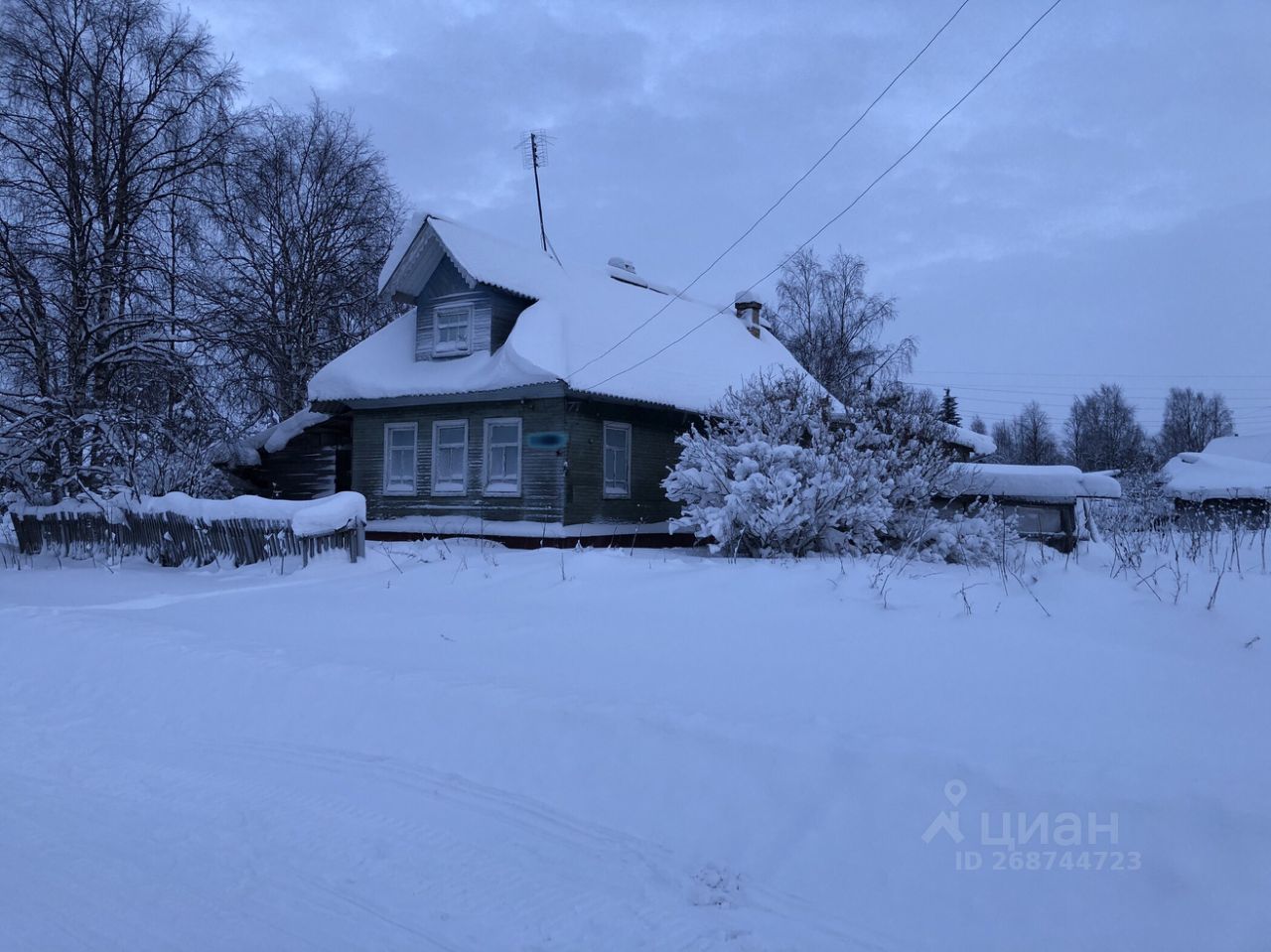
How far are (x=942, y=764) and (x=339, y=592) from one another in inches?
299

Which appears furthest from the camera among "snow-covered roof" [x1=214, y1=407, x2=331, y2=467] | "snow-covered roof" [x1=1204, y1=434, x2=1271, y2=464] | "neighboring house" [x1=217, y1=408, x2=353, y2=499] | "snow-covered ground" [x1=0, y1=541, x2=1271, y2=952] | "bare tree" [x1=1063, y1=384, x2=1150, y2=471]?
"bare tree" [x1=1063, y1=384, x2=1150, y2=471]

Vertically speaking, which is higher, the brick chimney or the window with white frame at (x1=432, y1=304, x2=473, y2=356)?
the brick chimney

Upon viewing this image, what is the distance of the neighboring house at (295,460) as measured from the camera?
71.8ft

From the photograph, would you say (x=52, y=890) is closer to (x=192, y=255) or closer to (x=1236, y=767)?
(x=1236, y=767)

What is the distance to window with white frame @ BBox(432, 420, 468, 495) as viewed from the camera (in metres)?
18.1

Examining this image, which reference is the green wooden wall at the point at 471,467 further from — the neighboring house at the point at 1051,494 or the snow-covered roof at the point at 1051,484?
the snow-covered roof at the point at 1051,484

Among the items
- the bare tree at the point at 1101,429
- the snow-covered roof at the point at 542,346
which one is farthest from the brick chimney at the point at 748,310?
the bare tree at the point at 1101,429

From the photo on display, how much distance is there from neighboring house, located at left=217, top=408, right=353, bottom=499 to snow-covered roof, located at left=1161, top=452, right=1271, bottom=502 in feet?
113

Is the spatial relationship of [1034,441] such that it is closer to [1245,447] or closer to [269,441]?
[1245,447]

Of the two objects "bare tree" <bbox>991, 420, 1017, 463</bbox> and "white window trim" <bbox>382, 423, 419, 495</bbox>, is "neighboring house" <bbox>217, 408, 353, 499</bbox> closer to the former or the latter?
"white window trim" <bbox>382, 423, 419, 495</bbox>

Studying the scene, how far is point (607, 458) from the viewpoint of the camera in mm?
17922

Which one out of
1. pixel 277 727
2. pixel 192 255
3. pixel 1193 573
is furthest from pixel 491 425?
pixel 1193 573

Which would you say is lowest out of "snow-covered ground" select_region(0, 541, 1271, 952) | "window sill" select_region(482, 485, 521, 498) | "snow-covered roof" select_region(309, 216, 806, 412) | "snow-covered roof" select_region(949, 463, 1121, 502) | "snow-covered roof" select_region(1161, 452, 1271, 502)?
"snow-covered ground" select_region(0, 541, 1271, 952)

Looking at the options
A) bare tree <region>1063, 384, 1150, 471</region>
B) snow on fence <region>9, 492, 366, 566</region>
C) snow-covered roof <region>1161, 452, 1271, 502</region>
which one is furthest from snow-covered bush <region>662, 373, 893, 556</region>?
bare tree <region>1063, 384, 1150, 471</region>
